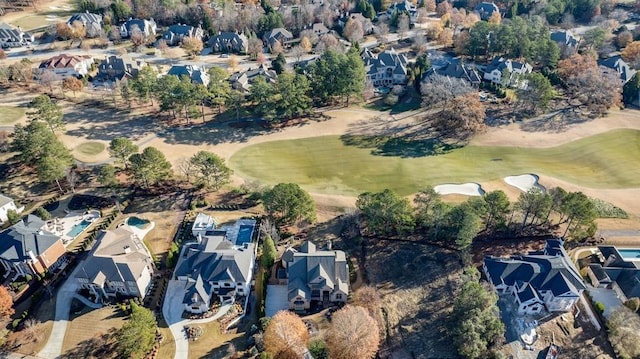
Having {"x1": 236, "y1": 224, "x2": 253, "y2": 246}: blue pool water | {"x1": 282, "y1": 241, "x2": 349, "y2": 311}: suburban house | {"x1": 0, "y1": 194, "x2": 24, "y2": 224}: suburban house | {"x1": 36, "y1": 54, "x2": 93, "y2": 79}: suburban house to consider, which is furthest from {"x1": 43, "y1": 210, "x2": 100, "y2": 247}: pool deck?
{"x1": 36, "y1": 54, "x2": 93, "y2": 79}: suburban house

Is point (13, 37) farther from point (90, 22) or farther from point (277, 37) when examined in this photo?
point (277, 37)

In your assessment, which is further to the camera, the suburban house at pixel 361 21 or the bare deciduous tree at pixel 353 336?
the suburban house at pixel 361 21

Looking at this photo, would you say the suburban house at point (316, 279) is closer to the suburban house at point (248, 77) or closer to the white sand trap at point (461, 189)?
the white sand trap at point (461, 189)

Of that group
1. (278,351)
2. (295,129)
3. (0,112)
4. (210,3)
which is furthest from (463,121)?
(210,3)

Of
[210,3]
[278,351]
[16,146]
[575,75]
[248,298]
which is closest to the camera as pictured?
[278,351]

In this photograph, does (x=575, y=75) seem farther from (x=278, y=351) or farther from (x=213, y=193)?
(x=278, y=351)

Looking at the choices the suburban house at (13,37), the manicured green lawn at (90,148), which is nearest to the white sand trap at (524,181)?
the manicured green lawn at (90,148)
